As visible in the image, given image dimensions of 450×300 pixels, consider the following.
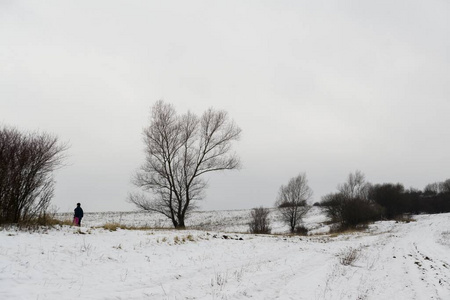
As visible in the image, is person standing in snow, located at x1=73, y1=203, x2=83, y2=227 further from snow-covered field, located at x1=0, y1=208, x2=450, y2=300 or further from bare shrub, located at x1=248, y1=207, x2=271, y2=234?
bare shrub, located at x1=248, y1=207, x2=271, y2=234

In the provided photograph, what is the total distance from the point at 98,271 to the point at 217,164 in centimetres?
1726

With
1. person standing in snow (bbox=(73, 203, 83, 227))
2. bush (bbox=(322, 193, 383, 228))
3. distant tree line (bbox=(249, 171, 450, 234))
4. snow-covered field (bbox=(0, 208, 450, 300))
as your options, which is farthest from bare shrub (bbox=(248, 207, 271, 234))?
bush (bbox=(322, 193, 383, 228))

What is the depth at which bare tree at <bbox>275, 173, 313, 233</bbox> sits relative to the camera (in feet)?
136

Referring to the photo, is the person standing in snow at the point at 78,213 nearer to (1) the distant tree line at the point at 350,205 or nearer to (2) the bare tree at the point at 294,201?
(1) the distant tree line at the point at 350,205

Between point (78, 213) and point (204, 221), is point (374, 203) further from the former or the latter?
point (78, 213)

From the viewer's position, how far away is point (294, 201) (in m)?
42.7

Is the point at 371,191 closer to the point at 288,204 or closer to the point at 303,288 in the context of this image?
the point at 288,204

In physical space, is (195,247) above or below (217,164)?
below

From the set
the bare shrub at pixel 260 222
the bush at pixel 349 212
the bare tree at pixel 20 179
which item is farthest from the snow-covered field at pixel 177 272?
the bush at pixel 349 212

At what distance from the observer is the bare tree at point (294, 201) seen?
136 feet

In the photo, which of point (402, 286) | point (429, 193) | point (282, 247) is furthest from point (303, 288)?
point (429, 193)

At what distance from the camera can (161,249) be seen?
10.7m

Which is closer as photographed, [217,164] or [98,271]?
[98,271]

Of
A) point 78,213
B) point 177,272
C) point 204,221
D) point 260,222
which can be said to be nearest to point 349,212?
point 260,222
